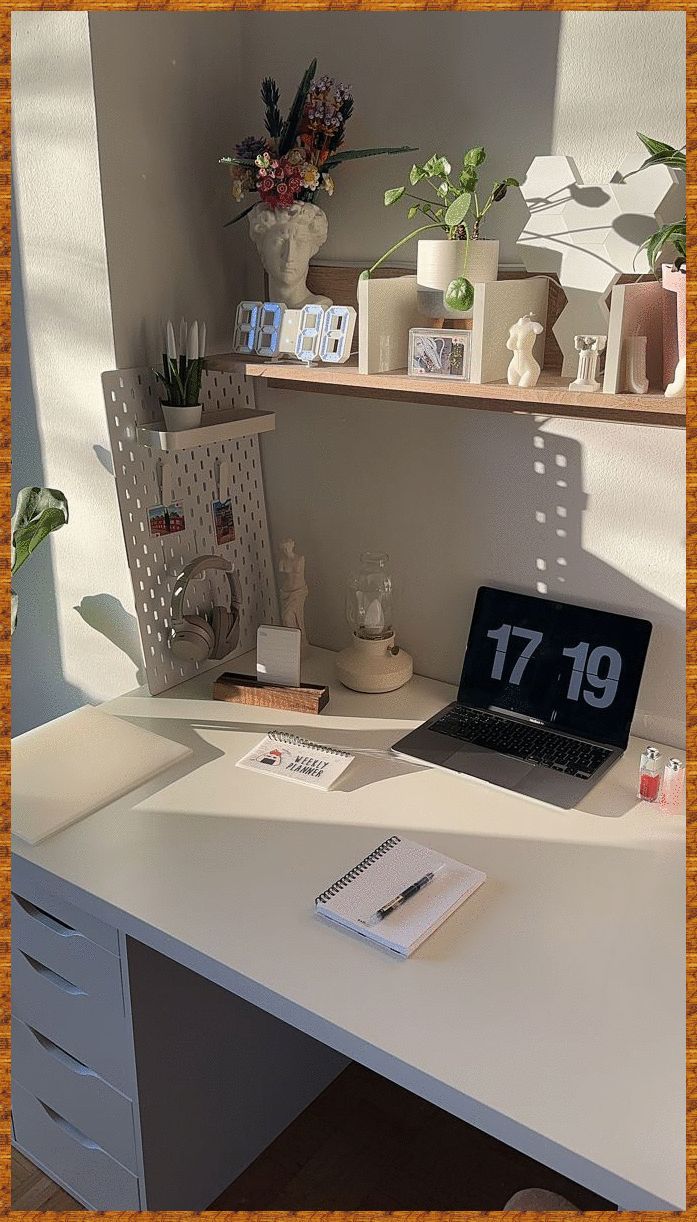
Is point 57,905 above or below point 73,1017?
above

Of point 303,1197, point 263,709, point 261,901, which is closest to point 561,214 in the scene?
point 263,709

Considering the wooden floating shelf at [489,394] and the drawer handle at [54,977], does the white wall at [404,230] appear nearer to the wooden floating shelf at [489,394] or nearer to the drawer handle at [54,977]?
the wooden floating shelf at [489,394]

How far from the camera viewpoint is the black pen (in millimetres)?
1195

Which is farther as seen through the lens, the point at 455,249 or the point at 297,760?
the point at 297,760

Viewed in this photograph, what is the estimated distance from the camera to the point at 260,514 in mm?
1964

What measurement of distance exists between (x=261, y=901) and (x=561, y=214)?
1038 millimetres

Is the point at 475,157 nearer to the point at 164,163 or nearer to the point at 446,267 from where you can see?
the point at 446,267

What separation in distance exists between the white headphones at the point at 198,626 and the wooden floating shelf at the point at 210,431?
21 centimetres

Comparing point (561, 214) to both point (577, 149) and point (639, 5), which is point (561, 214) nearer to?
point (577, 149)

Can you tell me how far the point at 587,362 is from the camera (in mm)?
1316

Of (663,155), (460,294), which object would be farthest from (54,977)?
(663,155)

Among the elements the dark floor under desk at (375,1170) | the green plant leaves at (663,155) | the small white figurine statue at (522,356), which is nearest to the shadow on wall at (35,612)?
the small white figurine statue at (522,356)

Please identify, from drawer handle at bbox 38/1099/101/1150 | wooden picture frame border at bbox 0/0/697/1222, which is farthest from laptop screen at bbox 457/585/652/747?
drawer handle at bbox 38/1099/101/1150

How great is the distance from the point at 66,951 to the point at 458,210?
1.18m
